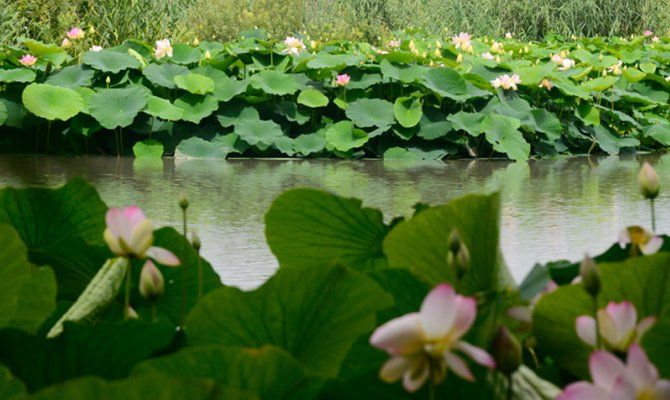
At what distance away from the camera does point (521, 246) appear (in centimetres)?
352

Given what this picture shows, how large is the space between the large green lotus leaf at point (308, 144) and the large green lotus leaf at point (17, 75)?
1.50 meters

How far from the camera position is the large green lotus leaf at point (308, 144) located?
20.3 ft

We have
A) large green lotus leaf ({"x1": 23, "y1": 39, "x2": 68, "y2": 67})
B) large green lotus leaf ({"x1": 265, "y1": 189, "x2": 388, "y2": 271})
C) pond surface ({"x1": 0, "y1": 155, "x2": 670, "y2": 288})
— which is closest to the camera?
large green lotus leaf ({"x1": 265, "y1": 189, "x2": 388, "y2": 271})

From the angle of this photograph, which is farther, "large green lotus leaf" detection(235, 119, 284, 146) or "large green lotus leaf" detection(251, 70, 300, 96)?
"large green lotus leaf" detection(251, 70, 300, 96)

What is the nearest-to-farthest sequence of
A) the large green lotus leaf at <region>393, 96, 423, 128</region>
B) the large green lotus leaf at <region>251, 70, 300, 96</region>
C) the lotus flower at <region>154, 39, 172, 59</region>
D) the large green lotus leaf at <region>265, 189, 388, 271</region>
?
the large green lotus leaf at <region>265, 189, 388, 271</region> → the large green lotus leaf at <region>393, 96, 423, 128</region> → the large green lotus leaf at <region>251, 70, 300, 96</region> → the lotus flower at <region>154, 39, 172, 59</region>

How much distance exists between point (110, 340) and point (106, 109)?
561 centimetres

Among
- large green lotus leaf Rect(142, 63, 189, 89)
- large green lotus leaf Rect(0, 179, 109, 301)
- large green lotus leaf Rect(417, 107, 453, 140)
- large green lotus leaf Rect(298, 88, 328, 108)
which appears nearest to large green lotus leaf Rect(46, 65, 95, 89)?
large green lotus leaf Rect(142, 63, 189, 89)

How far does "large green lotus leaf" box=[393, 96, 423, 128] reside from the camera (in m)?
6.14

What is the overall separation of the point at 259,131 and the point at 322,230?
17.7 feet

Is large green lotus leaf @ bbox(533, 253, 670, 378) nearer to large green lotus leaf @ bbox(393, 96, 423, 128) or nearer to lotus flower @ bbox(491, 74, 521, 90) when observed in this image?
large green lotus leaf @ bbox(393, 96, 423, 128)

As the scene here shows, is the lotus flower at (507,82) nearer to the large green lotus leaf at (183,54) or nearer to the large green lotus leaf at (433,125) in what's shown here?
the large green lotus leaf at (433,125)

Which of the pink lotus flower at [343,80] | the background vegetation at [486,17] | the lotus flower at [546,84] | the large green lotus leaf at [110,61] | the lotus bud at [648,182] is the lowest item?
the lotus bud at [648,182]

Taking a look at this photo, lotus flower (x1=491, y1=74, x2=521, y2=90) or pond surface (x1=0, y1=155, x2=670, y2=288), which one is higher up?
lotus flower (x1=491, y1=74, x2=521, y2=90)

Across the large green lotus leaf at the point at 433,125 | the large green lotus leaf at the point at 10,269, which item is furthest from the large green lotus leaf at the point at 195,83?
the large green lotus leaf at the point at 10,269
